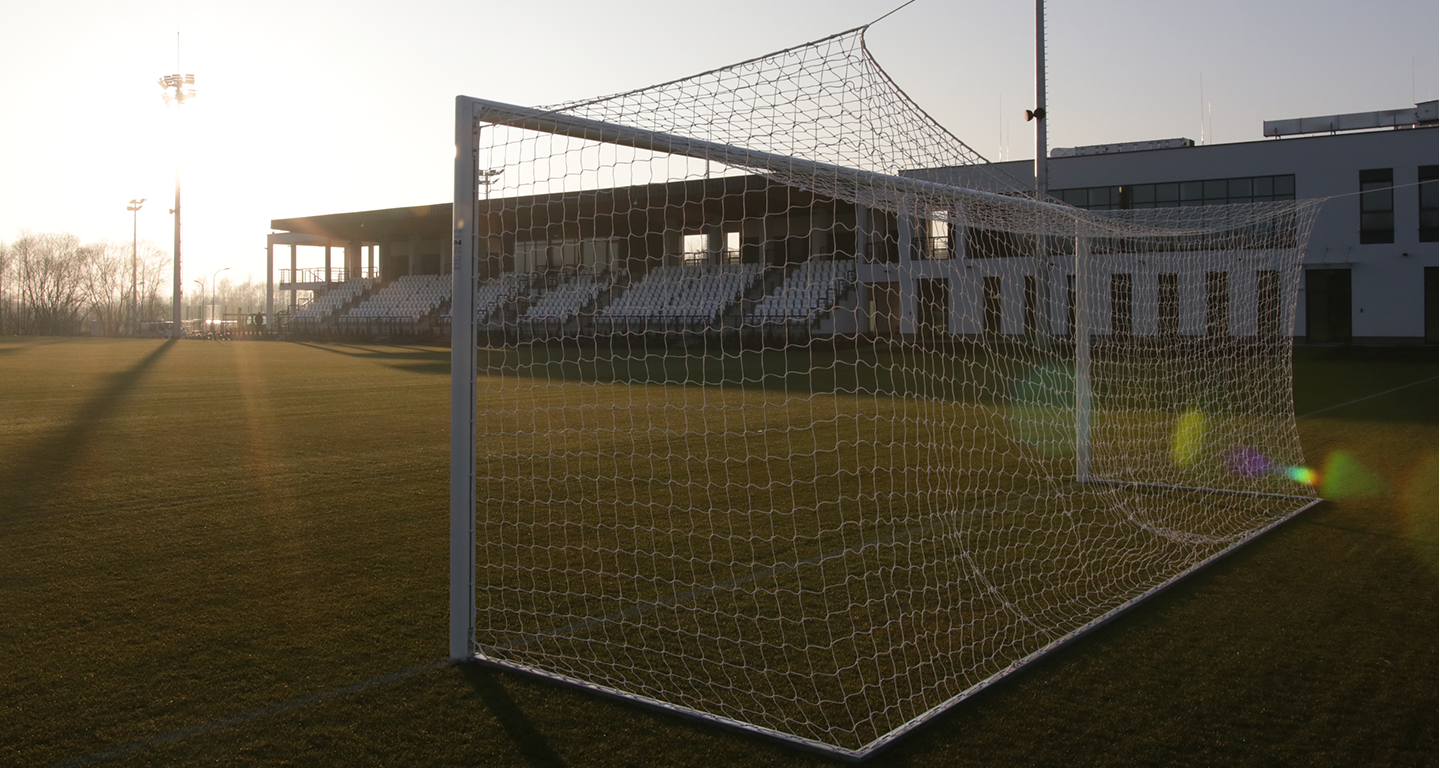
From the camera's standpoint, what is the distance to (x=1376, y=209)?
27297 mm

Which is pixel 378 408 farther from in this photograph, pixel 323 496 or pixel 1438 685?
pixel 1438 685

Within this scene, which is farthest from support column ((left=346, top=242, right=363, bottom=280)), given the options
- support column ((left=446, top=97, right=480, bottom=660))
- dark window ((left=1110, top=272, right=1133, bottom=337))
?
support column ((left=446, top=97, right=480, bottom=660))

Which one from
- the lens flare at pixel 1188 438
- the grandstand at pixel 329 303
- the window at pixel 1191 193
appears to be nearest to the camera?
the lens flare at pixel 1188 438

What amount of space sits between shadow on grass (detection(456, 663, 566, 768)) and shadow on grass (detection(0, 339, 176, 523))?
3693 millimetres

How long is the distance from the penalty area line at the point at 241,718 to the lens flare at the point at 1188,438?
20.9 feet

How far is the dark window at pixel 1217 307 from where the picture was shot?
8062 mm

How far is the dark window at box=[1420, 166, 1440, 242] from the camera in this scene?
26.4 m

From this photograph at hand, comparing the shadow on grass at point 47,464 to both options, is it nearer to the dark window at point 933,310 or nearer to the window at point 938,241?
the dark window at point 933,310

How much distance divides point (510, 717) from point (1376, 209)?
31392 mm

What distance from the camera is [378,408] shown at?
38.1 feet

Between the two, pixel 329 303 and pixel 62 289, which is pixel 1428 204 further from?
pixel 62 289

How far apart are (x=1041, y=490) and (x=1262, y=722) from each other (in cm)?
369

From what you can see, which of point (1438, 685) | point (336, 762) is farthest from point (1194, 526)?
point (336, 762)

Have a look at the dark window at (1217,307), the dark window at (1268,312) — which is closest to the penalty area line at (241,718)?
the dark window at (1217,307)
